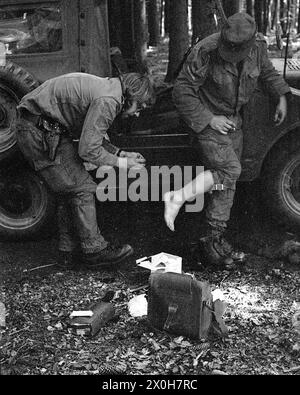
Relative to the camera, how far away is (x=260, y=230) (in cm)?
524

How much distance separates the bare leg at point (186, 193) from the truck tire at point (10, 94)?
1382mm

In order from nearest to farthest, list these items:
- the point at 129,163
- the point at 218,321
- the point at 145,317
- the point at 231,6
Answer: the point at 218,321
the point at 145,317
the point at 129,163
the point at 231,6

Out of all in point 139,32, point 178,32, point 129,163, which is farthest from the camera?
point 178,32

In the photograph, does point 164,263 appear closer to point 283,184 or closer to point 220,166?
point 220,166

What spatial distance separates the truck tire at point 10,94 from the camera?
14.7 ft

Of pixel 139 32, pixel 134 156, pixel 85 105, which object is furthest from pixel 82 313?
pixel 139 32

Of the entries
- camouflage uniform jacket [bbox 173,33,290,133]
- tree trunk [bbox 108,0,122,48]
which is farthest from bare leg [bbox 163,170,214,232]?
tree trunk [bbox 108,0,122,48]

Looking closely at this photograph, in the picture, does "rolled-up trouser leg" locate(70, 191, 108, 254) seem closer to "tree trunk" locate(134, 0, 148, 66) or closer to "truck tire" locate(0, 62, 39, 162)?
"truck tire" locate(0, 62, 39, 162)

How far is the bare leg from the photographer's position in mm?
4633

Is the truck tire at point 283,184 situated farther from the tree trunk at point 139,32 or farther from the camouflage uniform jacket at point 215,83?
the tree trunk at point 139,32

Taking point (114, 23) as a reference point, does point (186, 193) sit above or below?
below

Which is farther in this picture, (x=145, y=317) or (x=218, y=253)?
(x=218, y=253)

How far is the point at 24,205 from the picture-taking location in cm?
508

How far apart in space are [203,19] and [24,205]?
3117 millimetres
